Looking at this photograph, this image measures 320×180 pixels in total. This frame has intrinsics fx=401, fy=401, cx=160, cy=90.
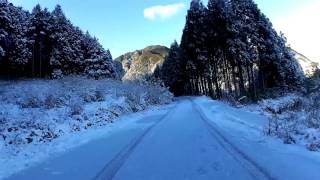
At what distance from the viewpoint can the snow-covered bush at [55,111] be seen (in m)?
12.0

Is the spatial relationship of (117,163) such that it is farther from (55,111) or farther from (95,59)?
(95,59)

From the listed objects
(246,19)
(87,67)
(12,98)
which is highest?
(246,19)

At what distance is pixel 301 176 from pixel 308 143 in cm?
318

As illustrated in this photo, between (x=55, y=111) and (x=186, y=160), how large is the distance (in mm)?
9418

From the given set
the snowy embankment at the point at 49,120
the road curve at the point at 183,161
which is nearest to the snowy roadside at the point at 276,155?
the road curve at the point at 183,161

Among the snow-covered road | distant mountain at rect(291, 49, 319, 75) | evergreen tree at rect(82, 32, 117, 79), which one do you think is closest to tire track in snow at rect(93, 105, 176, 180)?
the snow-covered road

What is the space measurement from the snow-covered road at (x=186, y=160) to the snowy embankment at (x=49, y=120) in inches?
38.3

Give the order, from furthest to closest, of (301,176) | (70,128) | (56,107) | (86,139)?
(56,107), (70,128), (86,139), (301,176)

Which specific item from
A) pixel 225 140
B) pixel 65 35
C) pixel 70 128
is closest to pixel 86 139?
pixel 70 128

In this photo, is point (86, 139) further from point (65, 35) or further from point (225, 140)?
point (65, 35)

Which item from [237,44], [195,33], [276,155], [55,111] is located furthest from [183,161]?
[195,33]

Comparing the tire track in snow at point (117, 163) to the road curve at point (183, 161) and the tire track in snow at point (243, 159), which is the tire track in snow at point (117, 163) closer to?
the road curve at point (183, 161)

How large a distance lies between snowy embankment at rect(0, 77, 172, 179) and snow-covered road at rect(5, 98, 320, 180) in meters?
0.97

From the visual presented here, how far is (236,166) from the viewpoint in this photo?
7.09m
